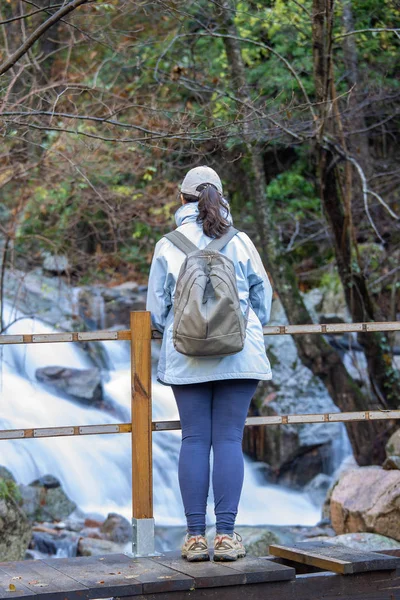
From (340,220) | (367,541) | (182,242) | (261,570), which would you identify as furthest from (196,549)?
(340,220)

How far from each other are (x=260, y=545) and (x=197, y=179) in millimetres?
5274

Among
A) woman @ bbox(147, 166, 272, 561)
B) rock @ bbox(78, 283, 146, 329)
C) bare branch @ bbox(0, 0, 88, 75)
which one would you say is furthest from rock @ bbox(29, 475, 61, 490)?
woman @ bbox(147, 166, 272, 561)

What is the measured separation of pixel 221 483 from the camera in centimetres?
421

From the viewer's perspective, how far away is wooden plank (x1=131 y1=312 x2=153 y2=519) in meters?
4.67

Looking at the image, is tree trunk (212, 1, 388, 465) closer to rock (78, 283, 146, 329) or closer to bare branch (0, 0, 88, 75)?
rock (78, 283, 146, 329)

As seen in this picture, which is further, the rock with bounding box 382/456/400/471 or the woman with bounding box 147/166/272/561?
the rock with bounding box 382/456/400/471

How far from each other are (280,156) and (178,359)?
12850 mm

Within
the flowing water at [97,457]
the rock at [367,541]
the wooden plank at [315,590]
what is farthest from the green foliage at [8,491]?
the wooden plank at [315,590]

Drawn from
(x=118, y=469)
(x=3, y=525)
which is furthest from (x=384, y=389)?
(x=3, y=525)

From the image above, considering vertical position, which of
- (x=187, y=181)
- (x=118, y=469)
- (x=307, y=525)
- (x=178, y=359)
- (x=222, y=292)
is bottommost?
(x=307, y=525)

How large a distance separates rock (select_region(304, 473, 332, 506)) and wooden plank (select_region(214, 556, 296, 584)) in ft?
25.6

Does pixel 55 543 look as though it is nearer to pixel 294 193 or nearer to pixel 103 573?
pixel 103 573

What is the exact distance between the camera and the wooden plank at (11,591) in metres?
3.66

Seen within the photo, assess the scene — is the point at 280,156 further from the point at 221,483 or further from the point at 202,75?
the point at 221,483
